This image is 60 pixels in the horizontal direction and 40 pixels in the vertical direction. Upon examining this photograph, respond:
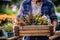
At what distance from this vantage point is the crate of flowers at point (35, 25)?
2.11 metres

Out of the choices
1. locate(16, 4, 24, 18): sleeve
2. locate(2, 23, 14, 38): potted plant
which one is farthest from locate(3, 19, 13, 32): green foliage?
locate(16, 4, 24, 18): sleeve

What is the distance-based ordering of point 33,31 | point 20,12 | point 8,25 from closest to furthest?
point 33,31 < point 20,12 < point 8,25

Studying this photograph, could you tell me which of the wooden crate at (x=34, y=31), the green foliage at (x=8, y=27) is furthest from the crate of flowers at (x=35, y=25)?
the green foliage at (x=8, y=27)

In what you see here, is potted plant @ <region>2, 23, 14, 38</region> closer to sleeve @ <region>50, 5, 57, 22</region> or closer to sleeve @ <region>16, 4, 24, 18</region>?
sleeve @ <region>16, 4, 24, 18</region>

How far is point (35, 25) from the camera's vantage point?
217 centimetres

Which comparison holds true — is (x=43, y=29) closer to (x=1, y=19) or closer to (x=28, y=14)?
(x=28, y=14)

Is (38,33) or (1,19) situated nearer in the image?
(38,33)

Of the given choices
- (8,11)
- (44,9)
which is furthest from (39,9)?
(8,11)

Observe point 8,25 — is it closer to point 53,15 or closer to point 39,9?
point 39,9

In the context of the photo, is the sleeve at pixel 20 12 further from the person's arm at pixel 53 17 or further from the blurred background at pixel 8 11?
the person's arm at pixel 53 17

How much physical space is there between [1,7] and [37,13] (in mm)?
484

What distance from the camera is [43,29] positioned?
210 centimetres

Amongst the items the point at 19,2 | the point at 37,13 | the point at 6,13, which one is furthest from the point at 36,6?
the point at 6,13

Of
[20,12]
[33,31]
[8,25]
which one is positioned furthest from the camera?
[8,25]
